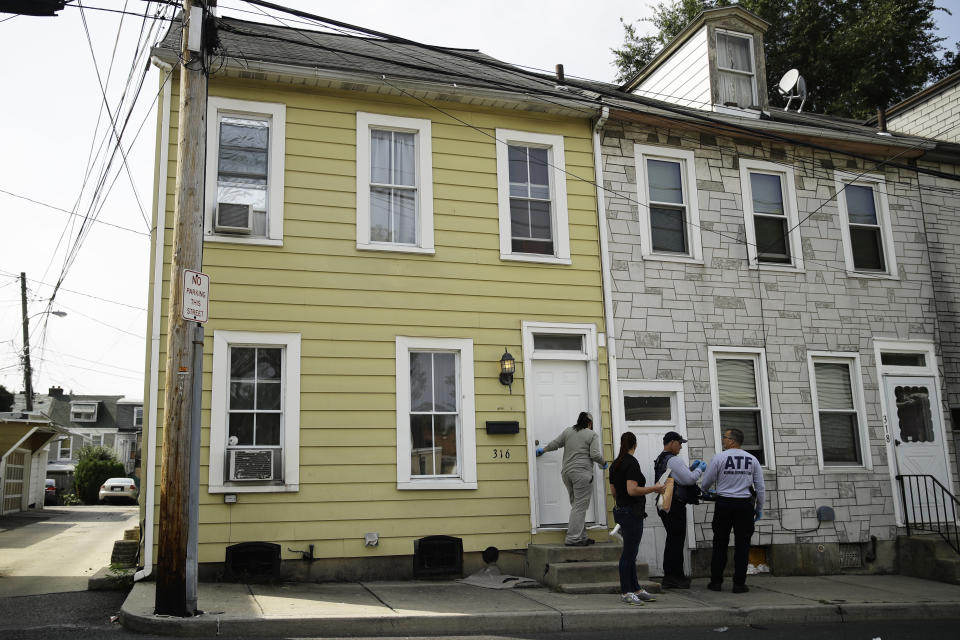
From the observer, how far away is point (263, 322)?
9859 mm

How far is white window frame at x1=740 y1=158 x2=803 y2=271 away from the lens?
12.6 meters

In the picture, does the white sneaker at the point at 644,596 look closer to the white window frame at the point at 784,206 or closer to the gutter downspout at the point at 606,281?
the gutter downspout at the point at 606,281

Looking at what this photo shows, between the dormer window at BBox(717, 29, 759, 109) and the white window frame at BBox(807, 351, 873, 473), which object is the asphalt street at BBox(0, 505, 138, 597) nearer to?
the white window frame at BBox(807, 351, 873, 473)

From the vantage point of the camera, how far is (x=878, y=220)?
533 inches

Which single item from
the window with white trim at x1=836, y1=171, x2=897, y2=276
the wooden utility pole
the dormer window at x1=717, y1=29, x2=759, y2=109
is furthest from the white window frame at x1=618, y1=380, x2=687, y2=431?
the wooden utility pole

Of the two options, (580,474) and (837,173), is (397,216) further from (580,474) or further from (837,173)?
(837,173)

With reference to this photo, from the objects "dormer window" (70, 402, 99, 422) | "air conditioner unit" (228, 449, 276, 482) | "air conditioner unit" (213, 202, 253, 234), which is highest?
"dormer window" (70, 402, 99, 422)

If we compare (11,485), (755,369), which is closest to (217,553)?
(755,369)

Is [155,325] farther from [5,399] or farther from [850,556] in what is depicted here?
[5,399]

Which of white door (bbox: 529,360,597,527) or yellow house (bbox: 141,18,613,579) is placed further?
white door (bbox: 529,360,597,527)

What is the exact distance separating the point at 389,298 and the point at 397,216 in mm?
1171

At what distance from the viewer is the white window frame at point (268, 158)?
9.98 metres

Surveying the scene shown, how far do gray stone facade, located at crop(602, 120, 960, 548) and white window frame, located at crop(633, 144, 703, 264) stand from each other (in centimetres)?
8

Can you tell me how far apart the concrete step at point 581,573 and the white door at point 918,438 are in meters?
5.65
